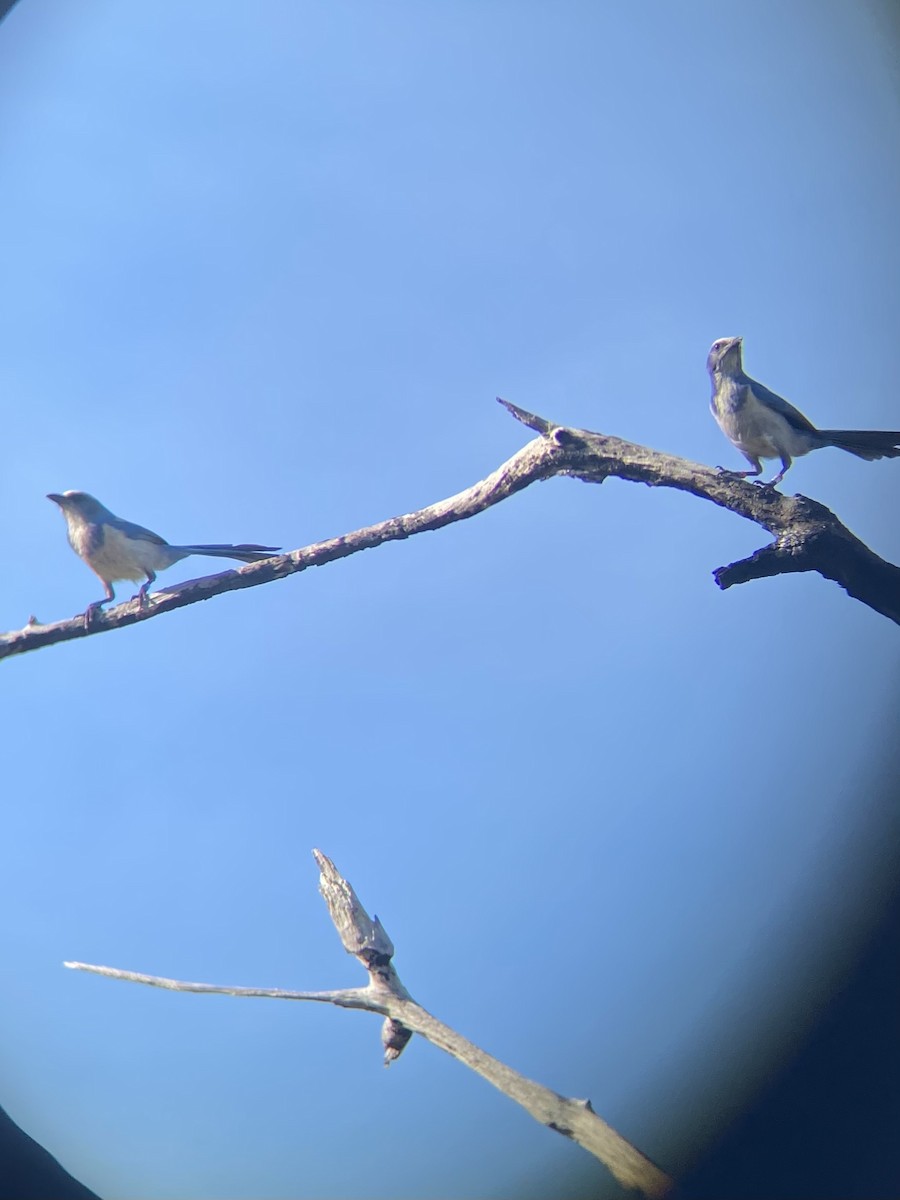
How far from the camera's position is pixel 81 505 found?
13.8 feet

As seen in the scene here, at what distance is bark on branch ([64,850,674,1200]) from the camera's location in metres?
2.54

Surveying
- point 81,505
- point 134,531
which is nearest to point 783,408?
point 134,531

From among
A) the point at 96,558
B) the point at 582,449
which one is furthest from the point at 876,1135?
the point at 96,558

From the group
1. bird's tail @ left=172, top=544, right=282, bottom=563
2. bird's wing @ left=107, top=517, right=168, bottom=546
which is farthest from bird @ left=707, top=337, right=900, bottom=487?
bird's wing @ left=107, top=517, right=168, bottom=546

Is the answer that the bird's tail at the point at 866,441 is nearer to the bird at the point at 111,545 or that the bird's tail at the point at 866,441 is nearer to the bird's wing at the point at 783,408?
the bird's wing at the point at 783,408

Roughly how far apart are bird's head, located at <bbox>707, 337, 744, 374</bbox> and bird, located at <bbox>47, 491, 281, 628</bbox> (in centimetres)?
264

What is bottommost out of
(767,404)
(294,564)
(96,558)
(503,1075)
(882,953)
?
(882,953)

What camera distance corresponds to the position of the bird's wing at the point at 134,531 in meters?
4.14

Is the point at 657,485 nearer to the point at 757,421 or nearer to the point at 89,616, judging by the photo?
the point at 757,421

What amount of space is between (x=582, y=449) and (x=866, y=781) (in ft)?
7.11

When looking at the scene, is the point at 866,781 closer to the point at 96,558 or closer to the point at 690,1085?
the point at 690,1085

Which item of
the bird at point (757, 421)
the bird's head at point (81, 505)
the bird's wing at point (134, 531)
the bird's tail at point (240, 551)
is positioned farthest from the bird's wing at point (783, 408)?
the bird's head at point (81, 505)

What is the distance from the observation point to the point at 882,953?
11.0 ft

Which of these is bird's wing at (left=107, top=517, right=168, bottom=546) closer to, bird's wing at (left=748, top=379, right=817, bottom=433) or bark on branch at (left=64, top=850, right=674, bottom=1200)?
bark on branch at (left=64, top=850, right=674, bottom=1200)
